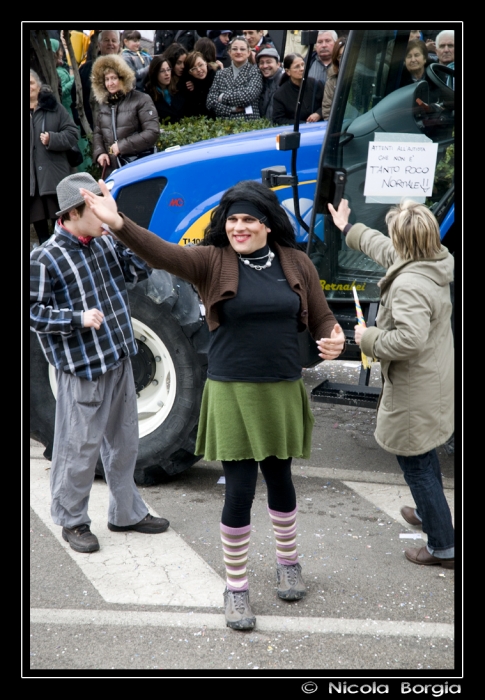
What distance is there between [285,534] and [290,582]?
220 millimetres

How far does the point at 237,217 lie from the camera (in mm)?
3211

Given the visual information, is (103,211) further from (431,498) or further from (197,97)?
(197,97)

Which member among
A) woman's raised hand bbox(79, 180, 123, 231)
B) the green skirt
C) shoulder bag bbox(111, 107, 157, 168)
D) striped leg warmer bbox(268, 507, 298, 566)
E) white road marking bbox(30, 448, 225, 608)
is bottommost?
white road marking bbox(30, 448, 225, 608)

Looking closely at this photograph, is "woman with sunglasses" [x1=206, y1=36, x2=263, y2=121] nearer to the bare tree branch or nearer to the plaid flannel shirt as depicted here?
the bare tree branch

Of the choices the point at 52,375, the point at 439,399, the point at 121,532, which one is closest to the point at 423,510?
the point at 439,399

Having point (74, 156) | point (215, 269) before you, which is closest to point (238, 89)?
point (74, 156)

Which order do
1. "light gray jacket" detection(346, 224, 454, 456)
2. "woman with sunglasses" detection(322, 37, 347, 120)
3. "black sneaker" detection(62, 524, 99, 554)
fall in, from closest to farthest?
"light gray jacket" detection(346, 224, 454, 456) < "black sneaker" detection(62, 524, 99, 554) < "woman with sunglasses" detection(322, 37, 347, 120)

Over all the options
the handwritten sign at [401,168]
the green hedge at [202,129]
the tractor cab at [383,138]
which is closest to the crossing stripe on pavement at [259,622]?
the tractor cab at [383,138]

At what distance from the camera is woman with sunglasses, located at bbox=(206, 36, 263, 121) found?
7.15m

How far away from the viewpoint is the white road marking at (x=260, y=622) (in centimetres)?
334

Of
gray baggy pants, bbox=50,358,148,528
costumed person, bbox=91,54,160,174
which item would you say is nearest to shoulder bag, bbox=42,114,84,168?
costumed person, bbox=91,54,160,174

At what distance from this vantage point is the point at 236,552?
3.35m

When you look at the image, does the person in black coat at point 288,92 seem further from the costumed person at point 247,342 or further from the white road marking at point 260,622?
the white road marking at point 260,622

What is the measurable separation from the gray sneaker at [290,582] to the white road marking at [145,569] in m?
0.28
